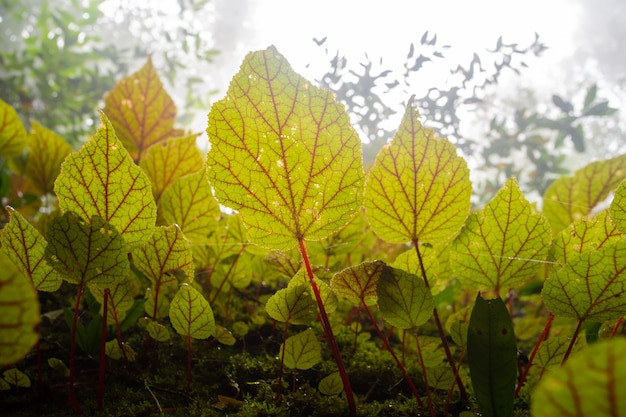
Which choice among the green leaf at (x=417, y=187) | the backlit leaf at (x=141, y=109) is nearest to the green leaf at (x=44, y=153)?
the backlit leaf at (x=141, y=109)

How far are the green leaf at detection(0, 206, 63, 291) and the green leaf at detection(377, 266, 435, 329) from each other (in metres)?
0.38

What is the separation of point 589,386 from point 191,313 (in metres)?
0.42

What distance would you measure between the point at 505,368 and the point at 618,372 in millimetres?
228

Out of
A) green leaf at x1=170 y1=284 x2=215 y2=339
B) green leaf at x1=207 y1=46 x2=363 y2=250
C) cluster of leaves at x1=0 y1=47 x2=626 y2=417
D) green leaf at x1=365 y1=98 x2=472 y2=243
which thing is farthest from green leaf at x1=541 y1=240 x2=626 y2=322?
green leaf at x1=170 y1=284 x2=215 y2=339

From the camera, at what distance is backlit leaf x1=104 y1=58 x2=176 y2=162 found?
89 centimetres

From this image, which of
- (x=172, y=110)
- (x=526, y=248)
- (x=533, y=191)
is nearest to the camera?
(x=526, y=248)

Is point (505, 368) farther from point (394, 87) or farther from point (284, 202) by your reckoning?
point (394, 87)

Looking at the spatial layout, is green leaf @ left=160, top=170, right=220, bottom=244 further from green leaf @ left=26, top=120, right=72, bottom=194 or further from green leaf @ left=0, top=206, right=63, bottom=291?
green leaf @ left=26, top=120, right=72, bottom=194

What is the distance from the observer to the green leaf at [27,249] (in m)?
0.47

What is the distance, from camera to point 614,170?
834 millimetres

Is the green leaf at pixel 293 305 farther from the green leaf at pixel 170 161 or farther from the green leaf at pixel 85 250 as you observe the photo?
the green leaf at pixel 170 161

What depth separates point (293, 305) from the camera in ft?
1.74

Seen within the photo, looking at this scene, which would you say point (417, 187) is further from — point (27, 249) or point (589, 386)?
point (27, 249)

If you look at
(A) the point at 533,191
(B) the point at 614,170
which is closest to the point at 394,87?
(B) the point at 614,170
